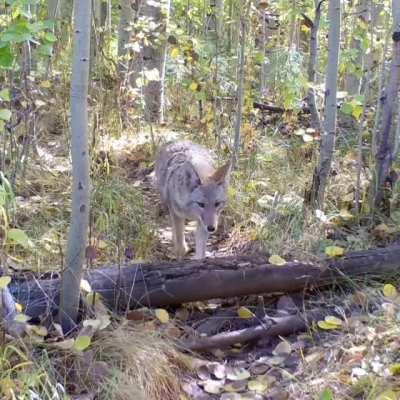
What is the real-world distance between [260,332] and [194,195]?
2.02m

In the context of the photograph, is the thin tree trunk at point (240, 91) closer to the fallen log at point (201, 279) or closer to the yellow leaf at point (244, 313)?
the fallen log at point (201, 279)

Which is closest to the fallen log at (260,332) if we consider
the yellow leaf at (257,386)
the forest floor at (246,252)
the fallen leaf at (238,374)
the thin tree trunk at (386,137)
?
the forest floor at (246,252)

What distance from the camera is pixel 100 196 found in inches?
252

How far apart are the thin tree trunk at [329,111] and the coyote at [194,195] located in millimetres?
952

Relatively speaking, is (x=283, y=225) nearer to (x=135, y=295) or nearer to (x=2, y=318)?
(x=135, y=295)

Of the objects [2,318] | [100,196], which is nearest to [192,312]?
[2,318]

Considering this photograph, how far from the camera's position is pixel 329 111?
6180 mm

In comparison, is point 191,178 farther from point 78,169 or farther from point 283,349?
point 78,169

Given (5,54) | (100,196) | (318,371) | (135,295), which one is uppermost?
(5,54)

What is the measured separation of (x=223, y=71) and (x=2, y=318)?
569 cm

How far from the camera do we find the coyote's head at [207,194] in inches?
243

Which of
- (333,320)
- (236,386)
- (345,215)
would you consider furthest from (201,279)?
(345,215)

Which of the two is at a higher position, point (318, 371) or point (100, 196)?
point (100, 196)

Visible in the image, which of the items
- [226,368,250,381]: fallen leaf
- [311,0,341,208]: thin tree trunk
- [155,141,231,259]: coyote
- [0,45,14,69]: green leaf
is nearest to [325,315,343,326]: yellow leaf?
[226,368,250,381]: fallen leaf
